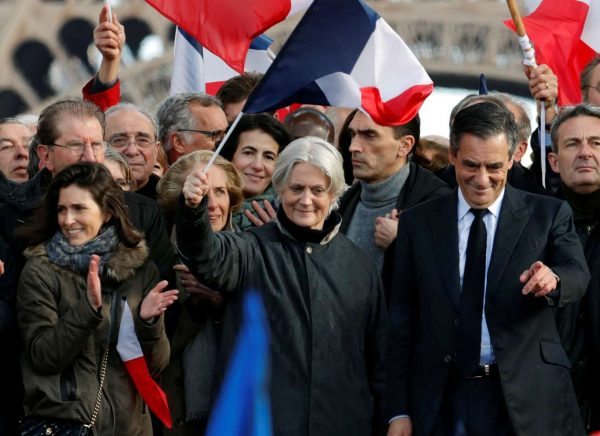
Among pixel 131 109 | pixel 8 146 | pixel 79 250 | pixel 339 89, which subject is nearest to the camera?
pixel 79 250

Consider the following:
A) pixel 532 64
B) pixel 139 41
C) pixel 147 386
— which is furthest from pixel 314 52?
pixel 139 41

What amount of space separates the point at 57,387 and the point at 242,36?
2907 millimetres

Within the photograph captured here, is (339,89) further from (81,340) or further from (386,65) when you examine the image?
(81,340)

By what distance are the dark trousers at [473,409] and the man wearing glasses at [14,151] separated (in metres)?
4.13

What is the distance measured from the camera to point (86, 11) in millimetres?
34562

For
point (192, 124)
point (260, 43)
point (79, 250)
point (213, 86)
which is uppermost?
point (260, 43)

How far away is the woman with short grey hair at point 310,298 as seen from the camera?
312 inches

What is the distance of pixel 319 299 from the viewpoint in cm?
803

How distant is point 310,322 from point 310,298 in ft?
0.39

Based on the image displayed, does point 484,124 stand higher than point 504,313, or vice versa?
point 484,124

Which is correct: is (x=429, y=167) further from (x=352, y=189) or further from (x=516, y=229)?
(x=516, y=229)

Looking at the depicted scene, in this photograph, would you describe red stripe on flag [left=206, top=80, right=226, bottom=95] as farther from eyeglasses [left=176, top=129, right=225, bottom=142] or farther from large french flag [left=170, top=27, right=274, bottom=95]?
eyeglasses [left=176, top=129, right=225, bottom=142]

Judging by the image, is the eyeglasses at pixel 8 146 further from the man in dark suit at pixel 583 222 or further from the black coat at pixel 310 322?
the man in dark suit at pixel 583 222

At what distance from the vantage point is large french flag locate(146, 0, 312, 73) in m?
9.95
